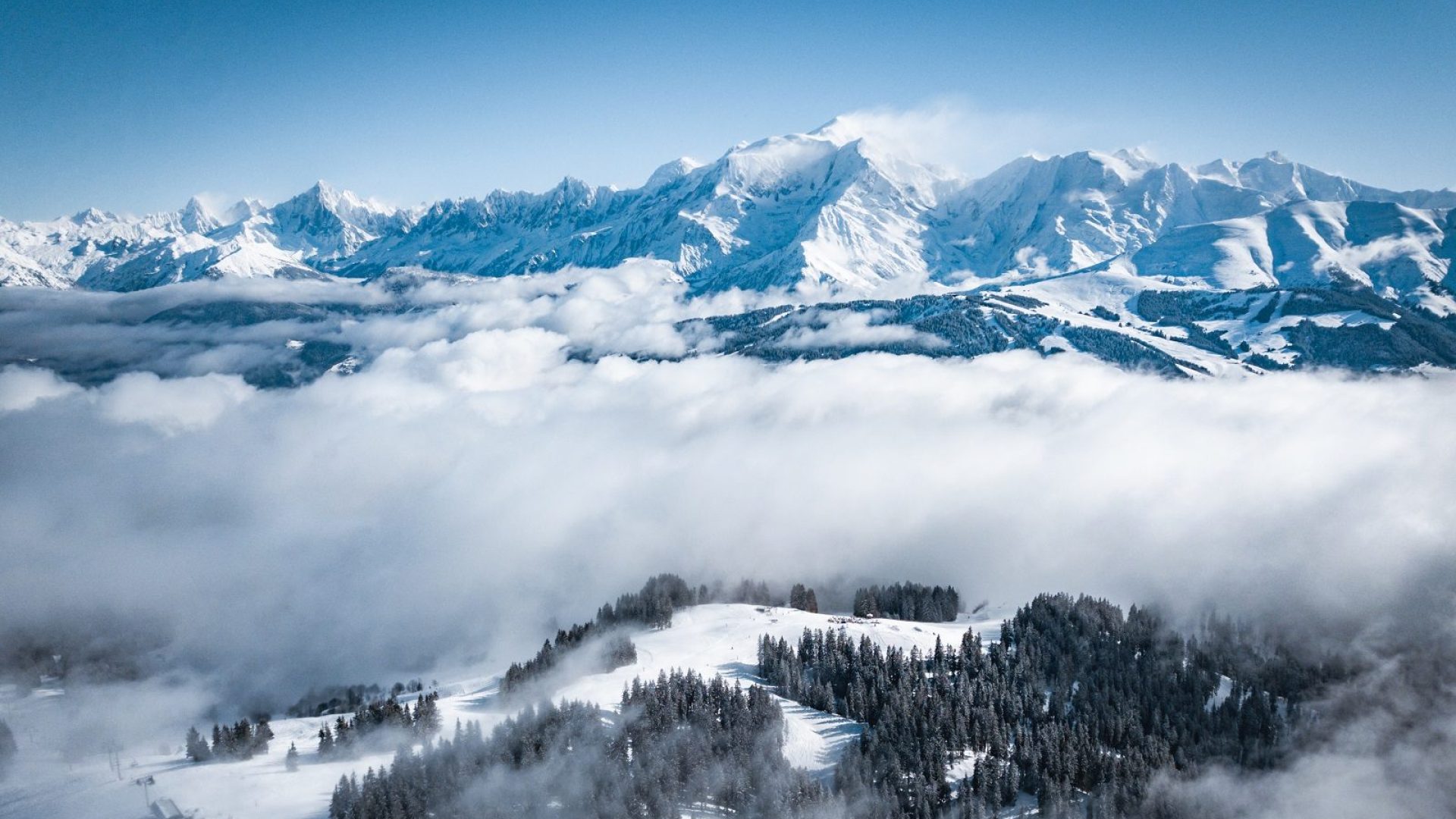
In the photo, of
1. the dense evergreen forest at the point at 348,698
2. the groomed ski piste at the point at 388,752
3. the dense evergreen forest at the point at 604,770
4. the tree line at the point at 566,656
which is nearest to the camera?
the dense evergreen forest at the point at 604,770

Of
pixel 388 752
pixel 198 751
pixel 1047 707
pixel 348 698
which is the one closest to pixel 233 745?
pixel 198 751

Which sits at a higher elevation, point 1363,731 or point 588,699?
point 588,699

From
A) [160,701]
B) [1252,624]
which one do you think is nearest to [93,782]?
[160,701]

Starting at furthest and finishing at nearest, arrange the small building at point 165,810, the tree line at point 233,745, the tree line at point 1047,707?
the tree line at point 233,745
the tree line at point 1047,707
the small building at point 165,810

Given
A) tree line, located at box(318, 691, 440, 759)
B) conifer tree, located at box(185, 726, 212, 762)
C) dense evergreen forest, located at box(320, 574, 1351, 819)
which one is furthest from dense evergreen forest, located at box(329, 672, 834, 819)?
conifer tree, located at box(185, 726, 212, 762)

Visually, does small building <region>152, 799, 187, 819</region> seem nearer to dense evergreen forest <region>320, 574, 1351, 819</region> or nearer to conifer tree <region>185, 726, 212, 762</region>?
conifer tree <region>185, 726, 212, 762</region>

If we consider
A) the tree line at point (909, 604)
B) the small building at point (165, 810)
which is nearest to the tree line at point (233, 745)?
the small building at point (165, 810)

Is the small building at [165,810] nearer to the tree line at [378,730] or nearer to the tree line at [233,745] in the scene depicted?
the tree line at [233,745]

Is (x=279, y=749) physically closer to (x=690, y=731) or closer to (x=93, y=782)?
(x=93, y=782)
